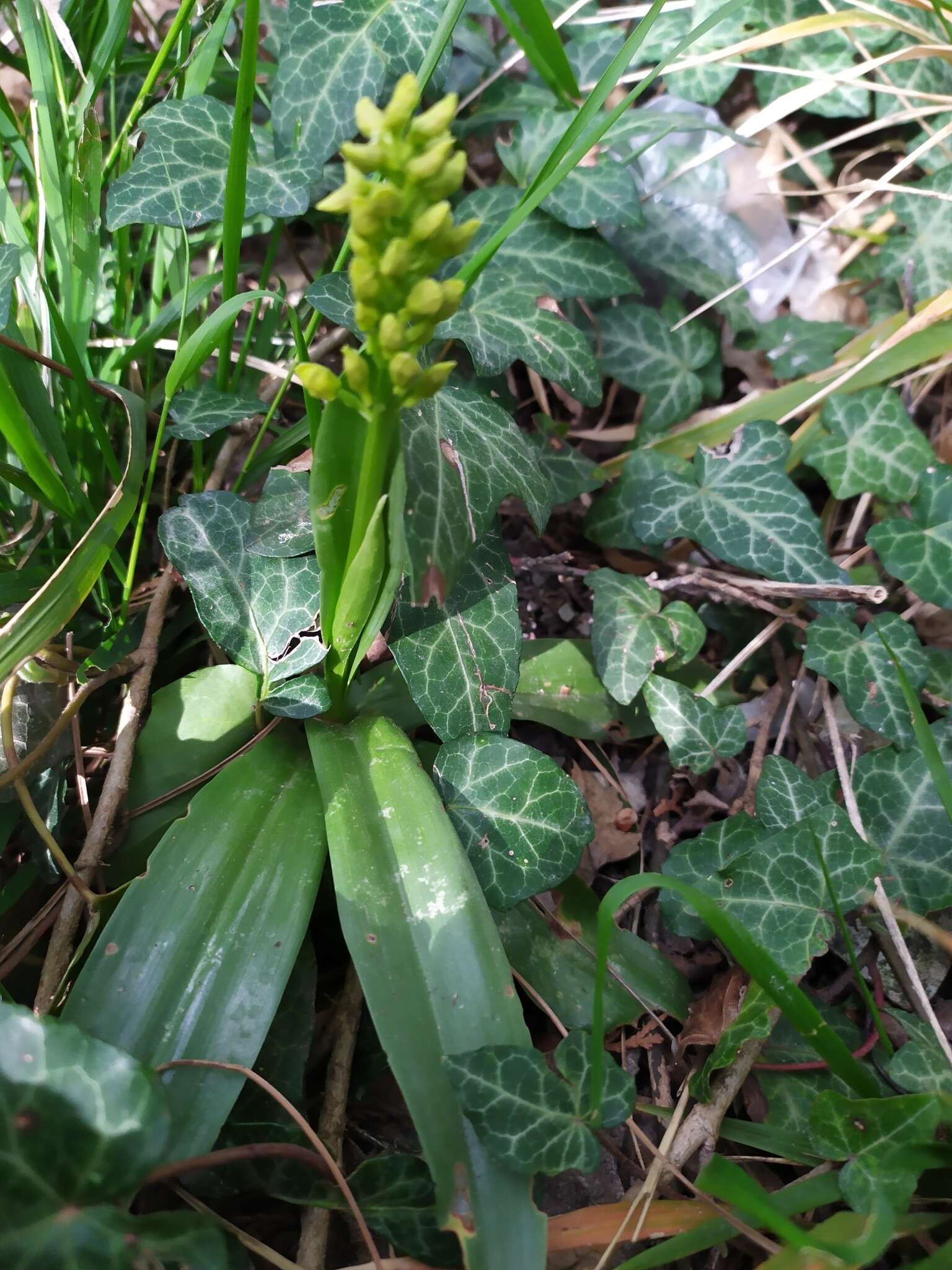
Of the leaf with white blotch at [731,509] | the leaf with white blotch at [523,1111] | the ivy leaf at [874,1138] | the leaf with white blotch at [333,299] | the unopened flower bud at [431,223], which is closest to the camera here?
the unopened flower bud at [431,223]

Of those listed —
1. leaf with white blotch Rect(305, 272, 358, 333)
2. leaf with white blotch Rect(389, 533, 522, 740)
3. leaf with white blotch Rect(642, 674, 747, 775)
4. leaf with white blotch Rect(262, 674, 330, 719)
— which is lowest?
leaf with white blotch Rect(642, 674, 747, 775)

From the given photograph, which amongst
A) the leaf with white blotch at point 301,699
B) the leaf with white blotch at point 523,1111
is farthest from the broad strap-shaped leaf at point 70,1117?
the leaf with white blotch at point 301,699

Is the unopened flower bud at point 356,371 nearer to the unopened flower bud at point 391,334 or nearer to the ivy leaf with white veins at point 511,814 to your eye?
the unopened flower bud at point 391,334

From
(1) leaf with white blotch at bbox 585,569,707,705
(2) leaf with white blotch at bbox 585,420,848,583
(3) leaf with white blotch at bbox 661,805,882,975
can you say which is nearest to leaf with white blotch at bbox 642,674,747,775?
(1) leaf with white blotch at bbox 585,569,707,705

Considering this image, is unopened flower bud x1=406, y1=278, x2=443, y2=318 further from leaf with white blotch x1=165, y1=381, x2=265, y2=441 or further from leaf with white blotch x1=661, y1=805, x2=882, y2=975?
leaf with white blotch x1=661, y1=805, x2=882, y2=975

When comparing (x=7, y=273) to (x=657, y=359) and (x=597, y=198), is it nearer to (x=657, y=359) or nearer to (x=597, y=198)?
(x=597, y=198)

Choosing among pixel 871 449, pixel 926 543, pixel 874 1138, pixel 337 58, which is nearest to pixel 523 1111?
pixel 874 1138

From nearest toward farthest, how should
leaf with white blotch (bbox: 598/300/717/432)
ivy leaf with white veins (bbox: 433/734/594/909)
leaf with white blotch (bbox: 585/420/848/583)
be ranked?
1. ivy leaf with white veins (bbox: 433/734/594/909)
2. leaf with white blotch (bbox: 585/420/848/583)
3. leaf with white blotch (bbox: 598/300/717/432)

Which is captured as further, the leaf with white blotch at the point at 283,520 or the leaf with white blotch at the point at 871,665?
the leaf with white blotch at the point at 871,665
